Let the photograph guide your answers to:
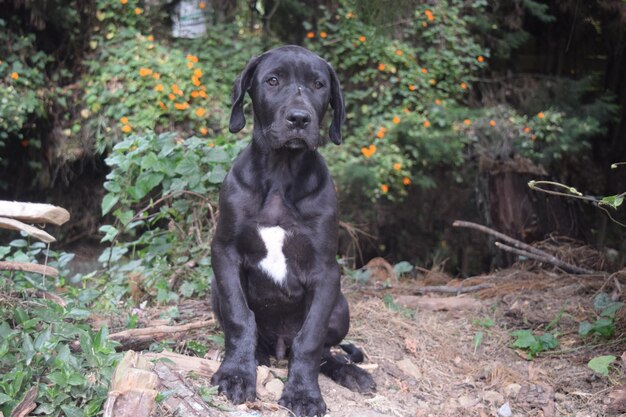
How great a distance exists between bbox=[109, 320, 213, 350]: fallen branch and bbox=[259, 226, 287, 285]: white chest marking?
0.61 metres

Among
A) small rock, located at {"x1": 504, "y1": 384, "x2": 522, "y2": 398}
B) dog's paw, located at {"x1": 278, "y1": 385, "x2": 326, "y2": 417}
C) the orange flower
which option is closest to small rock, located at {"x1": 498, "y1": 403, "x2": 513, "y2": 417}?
small rock, located at {"x1": 504, "y1": 384, "x2": 522, "y2": 398}

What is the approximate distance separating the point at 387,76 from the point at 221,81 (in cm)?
173

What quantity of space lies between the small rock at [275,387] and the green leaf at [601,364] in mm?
1722

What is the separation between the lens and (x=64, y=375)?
2.72 metres

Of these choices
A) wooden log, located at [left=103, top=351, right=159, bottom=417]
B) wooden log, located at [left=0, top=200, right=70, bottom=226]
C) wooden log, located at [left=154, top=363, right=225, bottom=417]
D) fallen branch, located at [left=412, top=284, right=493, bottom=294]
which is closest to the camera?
wooden log, located at [left=103, top=351, right=159, bottom=417]

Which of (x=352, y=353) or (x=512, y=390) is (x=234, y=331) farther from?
(x=512, y=390)

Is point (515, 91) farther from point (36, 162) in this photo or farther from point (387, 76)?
point (36, 162)

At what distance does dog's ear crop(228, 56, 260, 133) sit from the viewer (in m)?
3.82

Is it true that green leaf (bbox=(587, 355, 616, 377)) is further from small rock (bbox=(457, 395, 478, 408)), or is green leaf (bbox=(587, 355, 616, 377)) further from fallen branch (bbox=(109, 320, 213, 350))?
fallen branch (bbox=(109, 320, 213, 350))

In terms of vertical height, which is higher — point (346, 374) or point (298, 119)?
point (298, 119)

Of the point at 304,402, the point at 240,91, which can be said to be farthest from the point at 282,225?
the point at 304,402

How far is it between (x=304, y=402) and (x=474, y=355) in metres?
1.62

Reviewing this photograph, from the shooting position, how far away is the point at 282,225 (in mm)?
3619

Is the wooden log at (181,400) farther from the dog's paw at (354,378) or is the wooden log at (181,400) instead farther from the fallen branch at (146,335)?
the dog's paw at (354,378)
